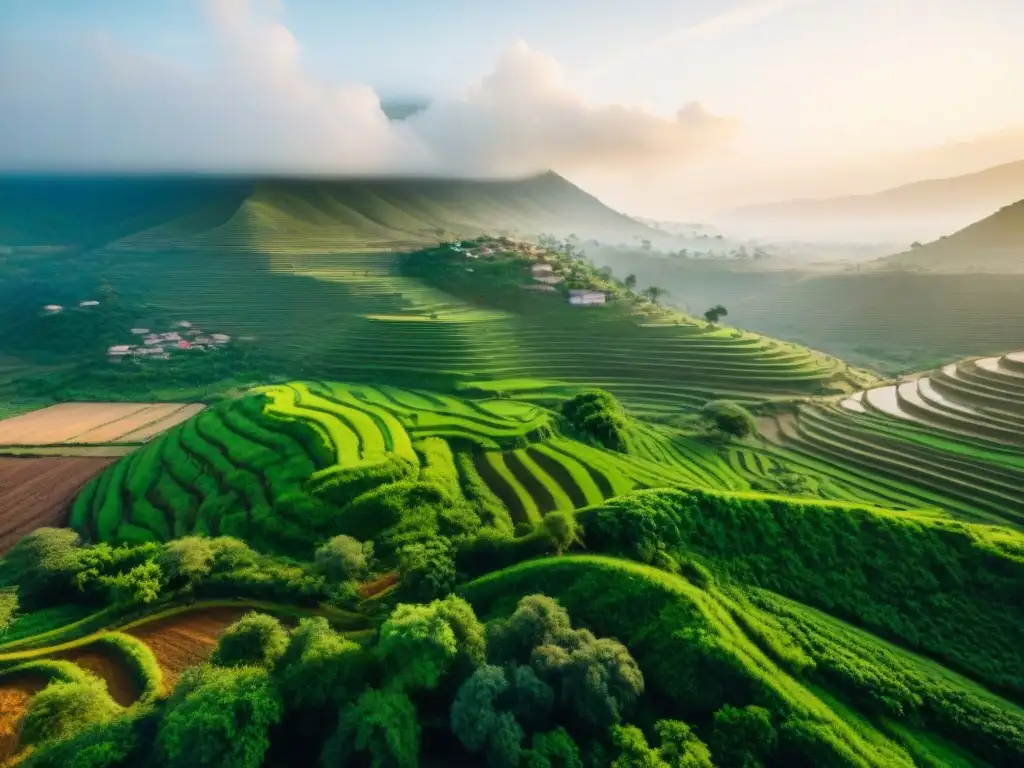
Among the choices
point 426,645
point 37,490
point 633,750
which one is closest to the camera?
point 633,750

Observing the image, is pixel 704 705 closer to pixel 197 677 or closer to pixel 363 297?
pixel 197 677

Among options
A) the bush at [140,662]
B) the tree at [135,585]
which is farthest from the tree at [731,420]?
the bush at [140,662]

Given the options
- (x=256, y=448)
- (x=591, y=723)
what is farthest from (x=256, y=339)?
(x=591, y=723)

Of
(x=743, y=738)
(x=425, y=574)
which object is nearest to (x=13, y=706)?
(x=425, y=574)

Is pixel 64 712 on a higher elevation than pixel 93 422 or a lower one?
higher

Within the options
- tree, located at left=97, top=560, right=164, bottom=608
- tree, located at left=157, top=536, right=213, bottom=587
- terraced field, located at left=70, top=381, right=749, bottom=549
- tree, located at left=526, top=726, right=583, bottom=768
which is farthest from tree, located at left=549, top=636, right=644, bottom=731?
tree, located at left=97, top=560, right=164, bottom=608

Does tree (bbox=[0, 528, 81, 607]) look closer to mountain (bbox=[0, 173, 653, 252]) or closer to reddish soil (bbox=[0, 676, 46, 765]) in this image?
reddish soil (bbox=[0, 676, 46, 765])

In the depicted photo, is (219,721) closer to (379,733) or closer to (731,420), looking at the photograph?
(379,733)
